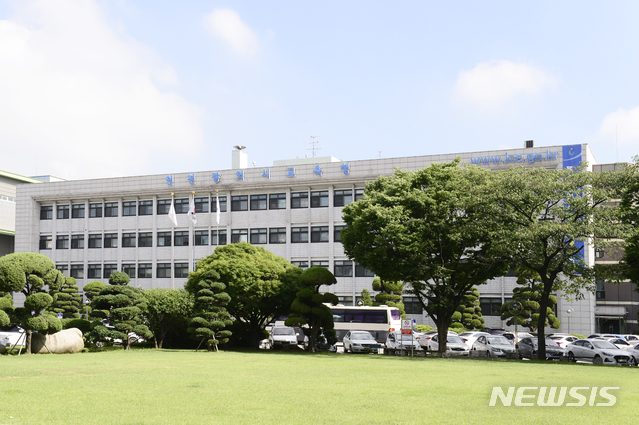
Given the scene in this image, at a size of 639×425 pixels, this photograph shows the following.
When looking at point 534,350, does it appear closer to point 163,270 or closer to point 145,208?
point 163,270

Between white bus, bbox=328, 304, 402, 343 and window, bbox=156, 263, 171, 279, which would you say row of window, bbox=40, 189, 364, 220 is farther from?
white bus, bbox=328, 304, 402, 343

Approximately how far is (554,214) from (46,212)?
186 ft

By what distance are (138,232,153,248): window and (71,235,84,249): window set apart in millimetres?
7192

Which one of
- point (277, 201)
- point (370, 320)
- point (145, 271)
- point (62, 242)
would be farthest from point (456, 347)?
point (62, 242)

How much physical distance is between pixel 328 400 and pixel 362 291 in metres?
40.7

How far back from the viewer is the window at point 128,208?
211 ft

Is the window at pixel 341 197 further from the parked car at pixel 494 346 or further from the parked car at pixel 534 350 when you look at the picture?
the parked car at pixel 494 346

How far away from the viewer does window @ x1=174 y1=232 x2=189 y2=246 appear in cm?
6172

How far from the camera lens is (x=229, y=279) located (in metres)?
35.2

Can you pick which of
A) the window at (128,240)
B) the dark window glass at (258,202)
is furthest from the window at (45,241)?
the dark window glass at (258,202)

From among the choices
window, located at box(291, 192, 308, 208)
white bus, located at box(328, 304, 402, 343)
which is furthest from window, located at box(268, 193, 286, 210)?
white bus, located at box(328, 304, 402, 343)

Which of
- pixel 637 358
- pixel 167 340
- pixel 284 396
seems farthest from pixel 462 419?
pixel 167 340

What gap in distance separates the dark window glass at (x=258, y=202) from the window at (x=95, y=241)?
1788cm

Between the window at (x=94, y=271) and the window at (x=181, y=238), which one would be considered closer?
the window at (x=181, y=238)
